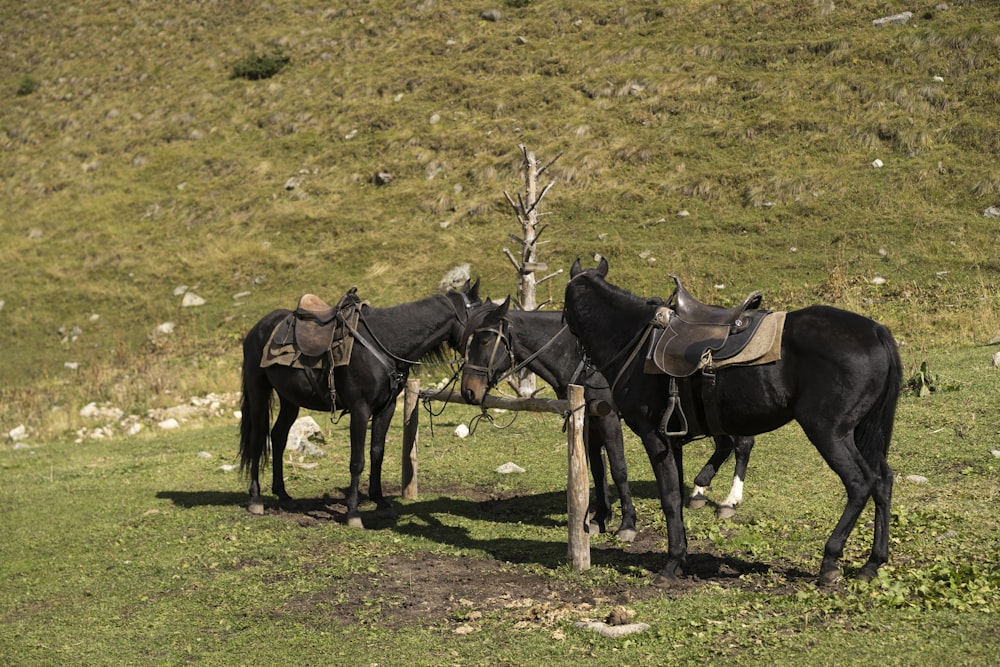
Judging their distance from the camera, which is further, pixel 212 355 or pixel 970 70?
pixel 970 70

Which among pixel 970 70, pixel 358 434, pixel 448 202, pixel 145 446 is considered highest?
pixel 970 70

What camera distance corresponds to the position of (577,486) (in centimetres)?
844

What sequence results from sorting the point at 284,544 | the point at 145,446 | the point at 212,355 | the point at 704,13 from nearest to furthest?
1. the point at 284,544
2. the point at 145,446
3. the point at 212,355
4. the point at 704,13

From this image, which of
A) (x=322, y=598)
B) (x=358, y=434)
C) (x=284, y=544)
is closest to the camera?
(x=322, y=598)

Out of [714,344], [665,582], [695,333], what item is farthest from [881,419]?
[665,582]

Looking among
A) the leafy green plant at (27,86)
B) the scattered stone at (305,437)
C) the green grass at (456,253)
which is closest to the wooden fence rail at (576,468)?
the green grass at (456,253)

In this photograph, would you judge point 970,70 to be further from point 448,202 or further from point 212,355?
point 212,355

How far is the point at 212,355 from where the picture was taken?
22281 millimetres

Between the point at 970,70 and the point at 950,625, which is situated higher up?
the point at 970,70

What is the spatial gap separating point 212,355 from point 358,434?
12921mm

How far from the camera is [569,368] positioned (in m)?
9.99

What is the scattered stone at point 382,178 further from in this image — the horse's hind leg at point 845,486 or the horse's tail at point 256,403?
the horse's hind leg at point 845,486

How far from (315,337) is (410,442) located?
1.93 metres

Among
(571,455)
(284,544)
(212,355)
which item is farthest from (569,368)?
(212,355)
